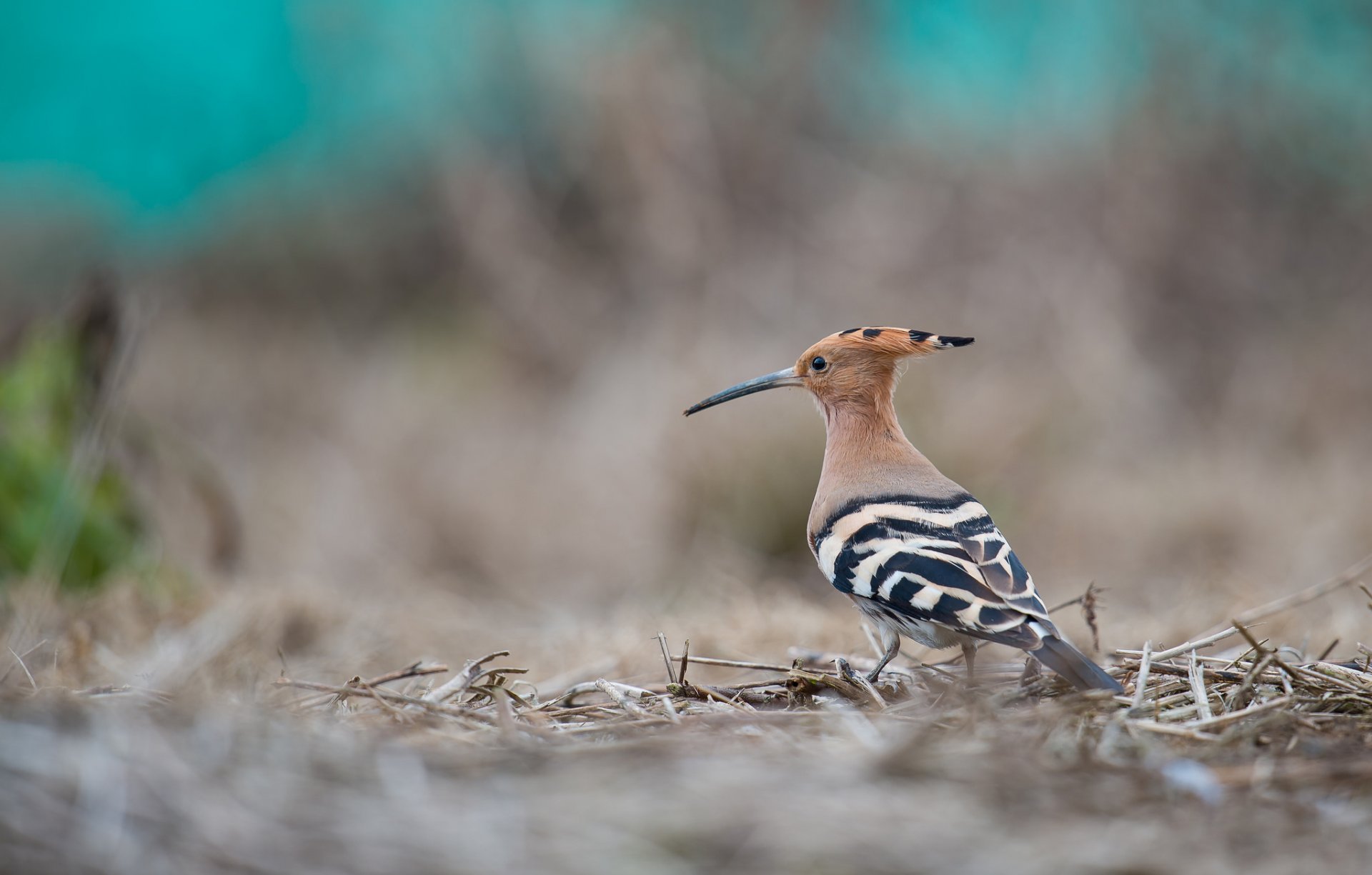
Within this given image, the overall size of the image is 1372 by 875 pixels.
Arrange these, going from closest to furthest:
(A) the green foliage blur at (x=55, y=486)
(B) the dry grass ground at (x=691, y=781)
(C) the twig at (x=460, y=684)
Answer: (B) the dry grass ground at (x=691, y=781)
(C) the twig at (x=460, y=684)
(A) the green foliage blur at (x=55, y=486)

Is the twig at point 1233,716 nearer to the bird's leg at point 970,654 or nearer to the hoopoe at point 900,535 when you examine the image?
the hoopoe at point 900,535

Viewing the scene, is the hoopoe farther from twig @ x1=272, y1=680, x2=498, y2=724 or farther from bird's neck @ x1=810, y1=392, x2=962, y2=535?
twig @ x1=272, y1=680, x2=498, y2=724

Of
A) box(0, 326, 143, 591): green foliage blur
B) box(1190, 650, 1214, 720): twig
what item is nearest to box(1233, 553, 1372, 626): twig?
box(1190, 650, 1214, 720): twig

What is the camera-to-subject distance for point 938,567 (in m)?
2.26

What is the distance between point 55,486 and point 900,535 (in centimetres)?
279

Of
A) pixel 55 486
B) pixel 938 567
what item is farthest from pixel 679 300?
pixel 938 567

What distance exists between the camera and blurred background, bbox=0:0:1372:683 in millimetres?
4863

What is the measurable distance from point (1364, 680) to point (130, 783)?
193 cm

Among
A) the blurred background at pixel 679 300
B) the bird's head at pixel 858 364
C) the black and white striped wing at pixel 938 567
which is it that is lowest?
the black and white striped wing at pixel 938 567

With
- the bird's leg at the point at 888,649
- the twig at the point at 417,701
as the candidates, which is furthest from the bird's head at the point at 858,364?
the twig at the point at 417,701

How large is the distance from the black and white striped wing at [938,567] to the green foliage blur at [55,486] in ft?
8.00

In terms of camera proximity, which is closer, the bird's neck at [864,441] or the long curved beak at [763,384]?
the bird's neck at [864,441]

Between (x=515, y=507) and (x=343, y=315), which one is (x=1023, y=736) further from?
(x=343, y=315)

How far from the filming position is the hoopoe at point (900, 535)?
7.06 ft
